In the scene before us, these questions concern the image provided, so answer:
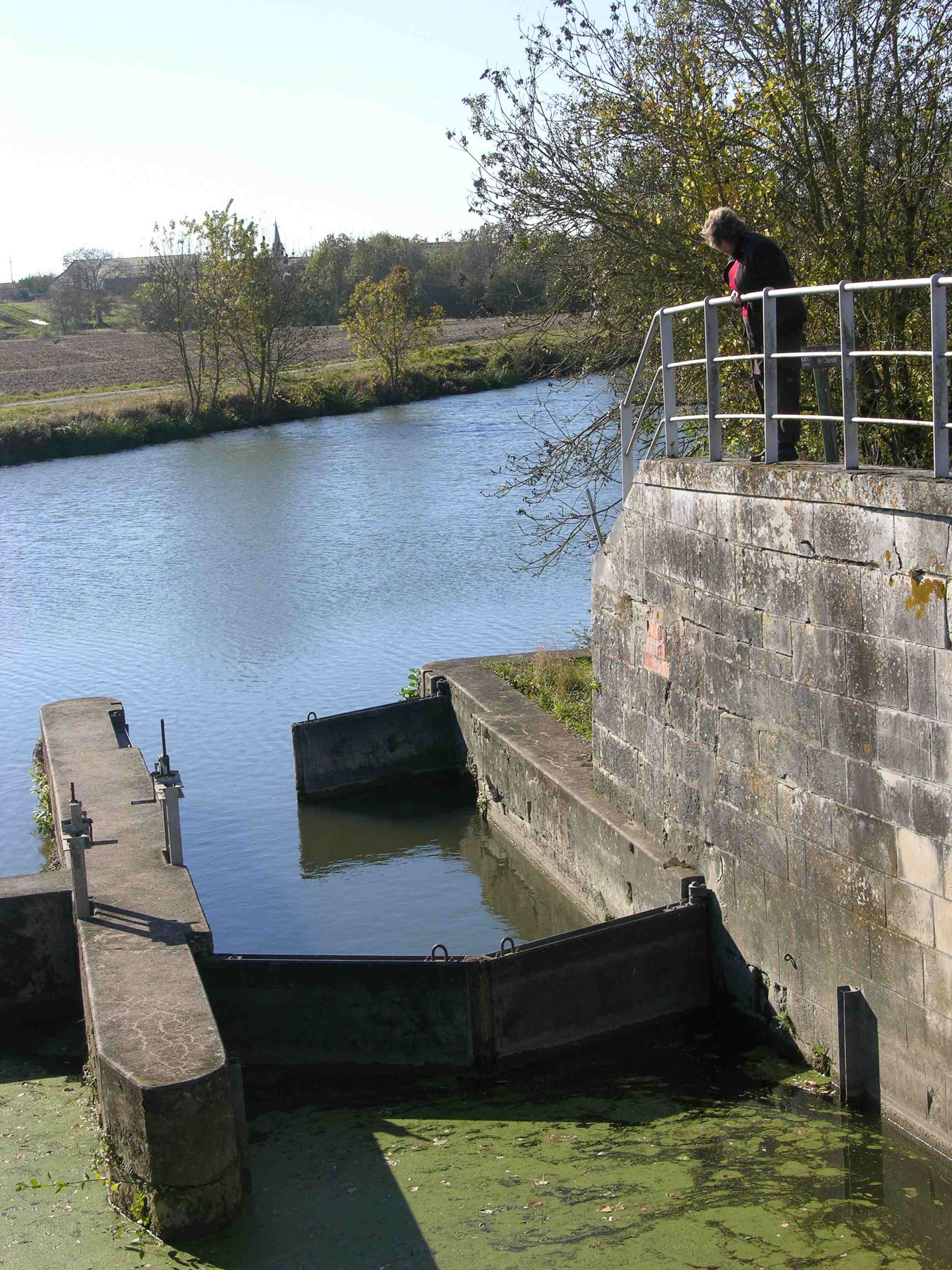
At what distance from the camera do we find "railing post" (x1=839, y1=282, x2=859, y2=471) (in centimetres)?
642

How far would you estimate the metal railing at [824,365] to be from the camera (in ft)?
18.9

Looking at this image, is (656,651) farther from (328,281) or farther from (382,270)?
(382,270)

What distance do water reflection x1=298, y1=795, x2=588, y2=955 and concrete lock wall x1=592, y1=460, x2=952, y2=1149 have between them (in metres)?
1.83

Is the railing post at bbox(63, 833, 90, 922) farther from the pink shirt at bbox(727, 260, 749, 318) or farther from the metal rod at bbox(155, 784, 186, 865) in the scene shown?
the pink shirt at bbox(727, 260, 749, 318)

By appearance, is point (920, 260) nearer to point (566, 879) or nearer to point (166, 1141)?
point (566, 879)

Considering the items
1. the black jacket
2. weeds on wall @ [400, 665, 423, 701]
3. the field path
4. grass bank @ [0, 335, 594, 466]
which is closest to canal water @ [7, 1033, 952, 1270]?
the black jacket

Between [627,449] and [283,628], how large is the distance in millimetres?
11114

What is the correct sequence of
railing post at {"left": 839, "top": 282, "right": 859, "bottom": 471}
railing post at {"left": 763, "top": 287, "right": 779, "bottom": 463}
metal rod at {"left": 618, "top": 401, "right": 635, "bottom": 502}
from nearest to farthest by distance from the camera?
railing post at {"left": 839, "top": 282, "right": 859, "bottom": 471}
railing post at {"left": 763, "top": 287, "right": 779, "bottom": 463}
metal rod at {"left": 618, "top": 401, "right": 635, "bottom": 502}

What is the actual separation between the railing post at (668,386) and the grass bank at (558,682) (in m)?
3.96

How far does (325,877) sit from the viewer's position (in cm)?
1181

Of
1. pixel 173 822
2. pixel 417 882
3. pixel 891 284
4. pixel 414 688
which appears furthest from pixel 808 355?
pixel 414 688

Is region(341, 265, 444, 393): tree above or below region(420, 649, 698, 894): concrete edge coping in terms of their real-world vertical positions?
above

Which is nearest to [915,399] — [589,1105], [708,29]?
[708,29]

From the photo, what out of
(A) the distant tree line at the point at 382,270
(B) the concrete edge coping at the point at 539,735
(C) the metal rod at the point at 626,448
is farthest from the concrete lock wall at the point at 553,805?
(A) the distant tree line at the point at 382,270
